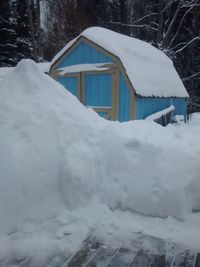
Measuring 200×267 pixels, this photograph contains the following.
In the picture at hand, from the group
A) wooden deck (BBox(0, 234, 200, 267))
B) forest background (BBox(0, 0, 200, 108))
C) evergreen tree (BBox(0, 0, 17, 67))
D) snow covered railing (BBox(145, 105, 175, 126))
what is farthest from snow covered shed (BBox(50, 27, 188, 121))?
evergreen tree (BBox(0, 0, 17, 67))

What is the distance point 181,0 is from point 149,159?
1753 cm

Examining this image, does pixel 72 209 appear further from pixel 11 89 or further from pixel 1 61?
pixel 1 61

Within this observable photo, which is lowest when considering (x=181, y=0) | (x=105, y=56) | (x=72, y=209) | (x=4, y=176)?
(x=72, y=209)

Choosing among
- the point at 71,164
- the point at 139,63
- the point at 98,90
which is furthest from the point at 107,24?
the point at 71,164

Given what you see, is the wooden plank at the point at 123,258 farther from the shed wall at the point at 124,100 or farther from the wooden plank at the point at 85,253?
Answer: the shed wall at the point at 124,100

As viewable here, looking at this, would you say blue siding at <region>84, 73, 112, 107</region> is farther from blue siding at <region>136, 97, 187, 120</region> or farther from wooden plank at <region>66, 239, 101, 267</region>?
→ wooden plank at <region>66, 239, 101, 267</region>

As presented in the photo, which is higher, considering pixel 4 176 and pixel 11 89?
pixel 11 89

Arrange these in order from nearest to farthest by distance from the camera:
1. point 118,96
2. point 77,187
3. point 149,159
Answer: point 77,187 → point 149,159 → point 118,96

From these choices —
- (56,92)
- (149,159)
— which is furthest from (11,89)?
(149,159)

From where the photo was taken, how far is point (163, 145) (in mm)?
3822

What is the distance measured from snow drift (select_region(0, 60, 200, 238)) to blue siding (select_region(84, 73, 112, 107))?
5353mm

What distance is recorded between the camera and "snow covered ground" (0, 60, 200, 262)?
9.44 feet

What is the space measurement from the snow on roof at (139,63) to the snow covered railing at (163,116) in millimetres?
580

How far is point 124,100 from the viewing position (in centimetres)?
898
